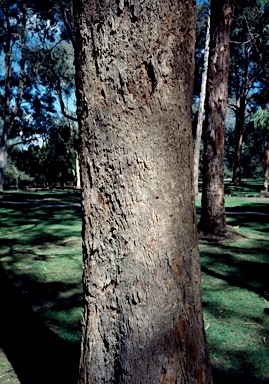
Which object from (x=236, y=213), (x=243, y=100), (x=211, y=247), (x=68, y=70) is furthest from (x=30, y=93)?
(x=211, y=247)

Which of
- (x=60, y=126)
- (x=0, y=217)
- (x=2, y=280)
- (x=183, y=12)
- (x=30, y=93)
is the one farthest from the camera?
(x=60, y=126)

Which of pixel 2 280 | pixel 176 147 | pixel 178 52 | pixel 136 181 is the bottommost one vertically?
pixel 2 280

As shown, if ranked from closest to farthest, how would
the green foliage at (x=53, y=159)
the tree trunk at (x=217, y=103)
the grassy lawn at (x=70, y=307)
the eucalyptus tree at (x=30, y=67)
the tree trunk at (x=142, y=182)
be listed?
the tree trunk at (x=142, y=182) < the grassy lawn at (x=70, y=307) < the tree trunk at (x=217, y=103) < the eucalyptus tree at (x=30, y=67) < the green foliage at (x=53, y=159)

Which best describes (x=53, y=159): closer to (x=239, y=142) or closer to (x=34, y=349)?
(x=239, y=142)

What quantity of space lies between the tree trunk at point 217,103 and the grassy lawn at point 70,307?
3.55ft

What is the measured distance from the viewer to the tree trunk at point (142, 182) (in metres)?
1.42

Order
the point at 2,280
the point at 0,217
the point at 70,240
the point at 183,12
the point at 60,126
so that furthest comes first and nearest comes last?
the point at 60,126 < the point at 0,217 < the point at 70,240 < the point at 2,280 < the point at 183,12

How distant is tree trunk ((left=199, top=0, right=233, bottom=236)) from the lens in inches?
261

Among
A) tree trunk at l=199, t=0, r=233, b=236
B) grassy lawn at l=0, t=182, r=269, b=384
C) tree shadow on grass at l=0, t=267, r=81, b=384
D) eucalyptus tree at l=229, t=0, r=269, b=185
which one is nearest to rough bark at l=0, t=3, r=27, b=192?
eucalyptus tree at l=229, t=0, r=269, b=185

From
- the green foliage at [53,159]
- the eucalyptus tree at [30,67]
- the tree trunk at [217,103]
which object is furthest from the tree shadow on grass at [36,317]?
the green foliage at [53,159]

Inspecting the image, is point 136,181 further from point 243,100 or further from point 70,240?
point 243,100

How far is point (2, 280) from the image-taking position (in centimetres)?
464

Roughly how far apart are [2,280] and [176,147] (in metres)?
3.98

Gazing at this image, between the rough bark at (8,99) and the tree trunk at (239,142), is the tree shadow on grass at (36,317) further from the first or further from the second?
the tree trunk at (239,142)
